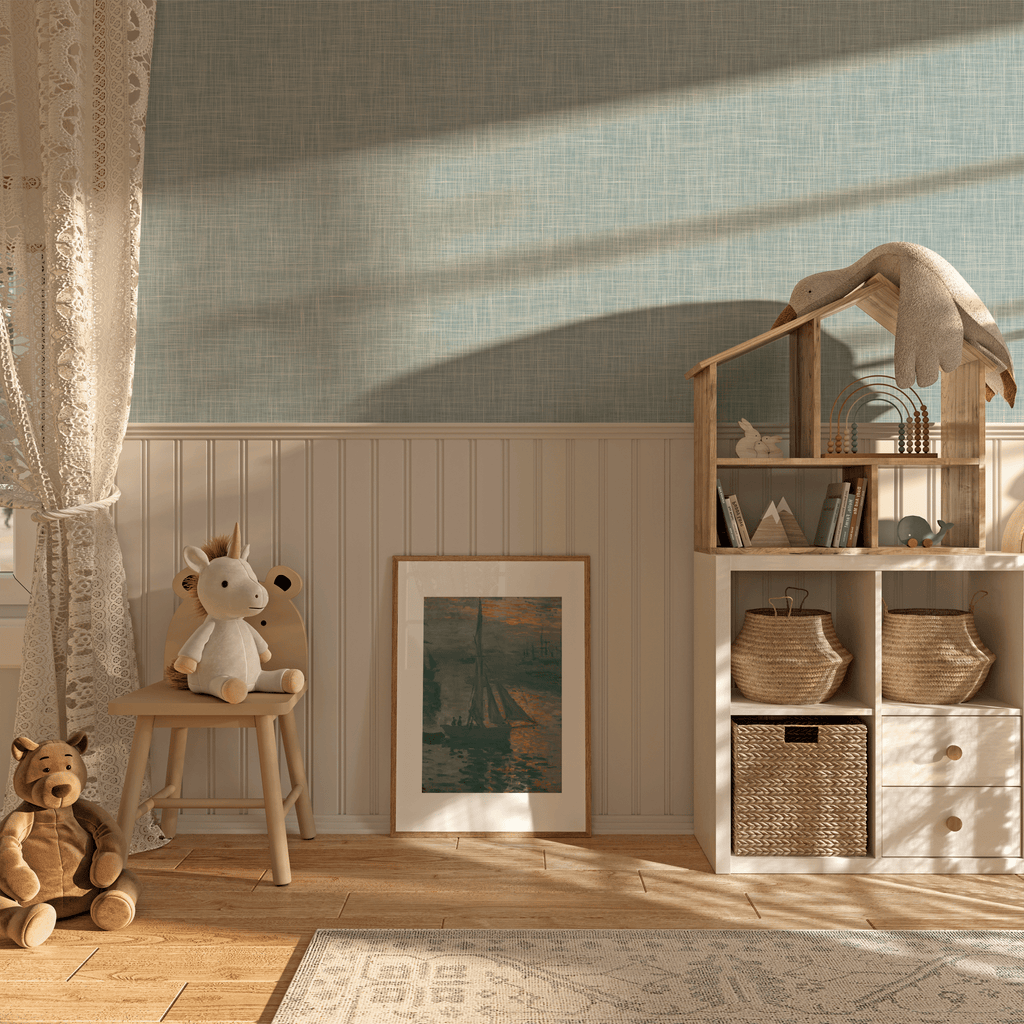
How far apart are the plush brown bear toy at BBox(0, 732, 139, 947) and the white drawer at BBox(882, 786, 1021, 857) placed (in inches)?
70.4

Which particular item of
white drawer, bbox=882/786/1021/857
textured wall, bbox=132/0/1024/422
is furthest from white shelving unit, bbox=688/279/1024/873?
textured wall, bbox=132/0/1024/422

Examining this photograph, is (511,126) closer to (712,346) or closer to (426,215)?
(426,215)

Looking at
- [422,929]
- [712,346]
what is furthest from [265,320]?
[422,929]

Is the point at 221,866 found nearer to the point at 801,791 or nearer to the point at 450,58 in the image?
the point at 801,791

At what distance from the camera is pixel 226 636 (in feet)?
7.13

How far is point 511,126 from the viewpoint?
2.46 meters

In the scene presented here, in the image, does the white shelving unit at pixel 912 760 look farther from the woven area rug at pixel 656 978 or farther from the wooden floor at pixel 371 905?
the woven area rug at pixel 656 978

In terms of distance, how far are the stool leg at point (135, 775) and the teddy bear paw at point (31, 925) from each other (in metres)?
0.30

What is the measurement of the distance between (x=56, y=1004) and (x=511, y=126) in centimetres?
232

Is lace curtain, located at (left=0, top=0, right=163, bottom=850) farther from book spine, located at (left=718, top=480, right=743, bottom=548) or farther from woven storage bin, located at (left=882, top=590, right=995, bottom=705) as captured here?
woven storage bin, located at (left=882, top=590, right=995, bottom=705)

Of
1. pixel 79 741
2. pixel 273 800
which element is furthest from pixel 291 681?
pixel 79 741

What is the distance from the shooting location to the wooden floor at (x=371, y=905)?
1.63m

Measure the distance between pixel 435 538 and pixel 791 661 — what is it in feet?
3.30

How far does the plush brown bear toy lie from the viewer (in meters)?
1.83
